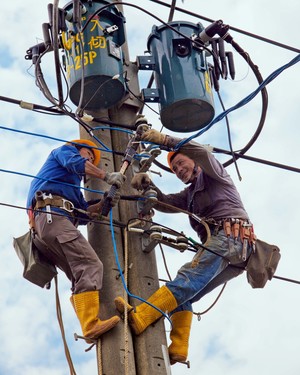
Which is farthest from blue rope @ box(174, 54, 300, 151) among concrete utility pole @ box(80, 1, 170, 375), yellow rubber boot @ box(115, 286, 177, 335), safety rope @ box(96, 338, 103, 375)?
safety rope @ box(96, 338, 103, 375)

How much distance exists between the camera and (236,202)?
25.4 ft

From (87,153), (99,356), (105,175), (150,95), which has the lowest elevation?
(99,356)

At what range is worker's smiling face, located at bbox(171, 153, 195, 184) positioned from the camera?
8062mm

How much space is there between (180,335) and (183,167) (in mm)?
1663

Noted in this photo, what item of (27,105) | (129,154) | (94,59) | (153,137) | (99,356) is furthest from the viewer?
(94,59)

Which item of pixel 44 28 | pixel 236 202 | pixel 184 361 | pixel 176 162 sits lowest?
pixel 184 361

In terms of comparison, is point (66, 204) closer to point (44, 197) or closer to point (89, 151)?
point (44, 197)

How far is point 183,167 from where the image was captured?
8.08 meters

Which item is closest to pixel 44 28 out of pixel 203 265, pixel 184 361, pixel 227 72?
pixel 227 72

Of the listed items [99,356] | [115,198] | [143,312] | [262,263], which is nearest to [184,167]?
[262,263]

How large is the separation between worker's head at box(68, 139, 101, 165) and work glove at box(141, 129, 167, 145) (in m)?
0.48

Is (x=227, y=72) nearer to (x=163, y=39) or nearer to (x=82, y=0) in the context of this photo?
(x=163, y=39)

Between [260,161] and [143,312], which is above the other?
[260,161]

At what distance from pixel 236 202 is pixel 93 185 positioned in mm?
1282
